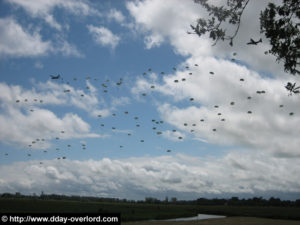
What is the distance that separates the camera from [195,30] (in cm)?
1664

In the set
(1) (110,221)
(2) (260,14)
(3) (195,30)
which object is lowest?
(1) (110,221)

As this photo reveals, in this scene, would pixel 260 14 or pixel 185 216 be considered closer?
pixel 260 14

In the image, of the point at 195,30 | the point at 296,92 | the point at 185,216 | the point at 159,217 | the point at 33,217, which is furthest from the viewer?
the point at 185,216

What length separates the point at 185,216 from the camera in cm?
11456

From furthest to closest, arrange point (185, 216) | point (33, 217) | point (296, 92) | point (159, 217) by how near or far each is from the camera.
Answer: point (185, 216) < point (159, 217) < point (33, 217) < point (296, 92)

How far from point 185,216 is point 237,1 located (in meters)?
107

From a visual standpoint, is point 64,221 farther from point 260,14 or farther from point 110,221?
point 260,14

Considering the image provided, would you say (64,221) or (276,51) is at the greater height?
(276,51)

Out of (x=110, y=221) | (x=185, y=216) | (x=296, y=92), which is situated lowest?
(x=185, y=216)

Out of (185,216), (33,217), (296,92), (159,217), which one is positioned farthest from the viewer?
(185,216)

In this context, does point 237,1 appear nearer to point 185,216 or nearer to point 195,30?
point 195,30

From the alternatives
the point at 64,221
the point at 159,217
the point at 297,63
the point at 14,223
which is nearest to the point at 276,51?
the point at 297,63

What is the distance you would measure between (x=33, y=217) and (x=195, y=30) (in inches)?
740

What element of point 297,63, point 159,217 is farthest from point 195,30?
point 159,217
